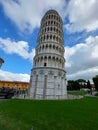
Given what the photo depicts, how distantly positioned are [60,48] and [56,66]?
8.31 metres

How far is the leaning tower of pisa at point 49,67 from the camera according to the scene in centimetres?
3700

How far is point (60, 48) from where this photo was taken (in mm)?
44406

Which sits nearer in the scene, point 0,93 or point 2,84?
point 0,93

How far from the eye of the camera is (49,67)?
38625mm

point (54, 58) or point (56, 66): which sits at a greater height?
point (54, 58)

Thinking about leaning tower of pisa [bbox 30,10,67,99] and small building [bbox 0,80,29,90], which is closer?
leaning tower of pisa [bbox 30,10,67,99]

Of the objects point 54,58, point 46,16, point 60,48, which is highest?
point 46,16

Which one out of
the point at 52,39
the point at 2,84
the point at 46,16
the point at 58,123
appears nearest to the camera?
the point at 58,123

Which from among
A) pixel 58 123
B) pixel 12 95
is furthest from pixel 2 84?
pixel 58 123

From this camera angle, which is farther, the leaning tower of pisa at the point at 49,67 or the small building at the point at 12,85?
the small building at the point at 12,85

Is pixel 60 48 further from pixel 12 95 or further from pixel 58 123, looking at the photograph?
pixel 58 123

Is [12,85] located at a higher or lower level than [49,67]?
lower

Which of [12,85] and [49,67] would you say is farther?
[12,85]

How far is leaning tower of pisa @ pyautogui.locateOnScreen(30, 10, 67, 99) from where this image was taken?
37.0 meters
